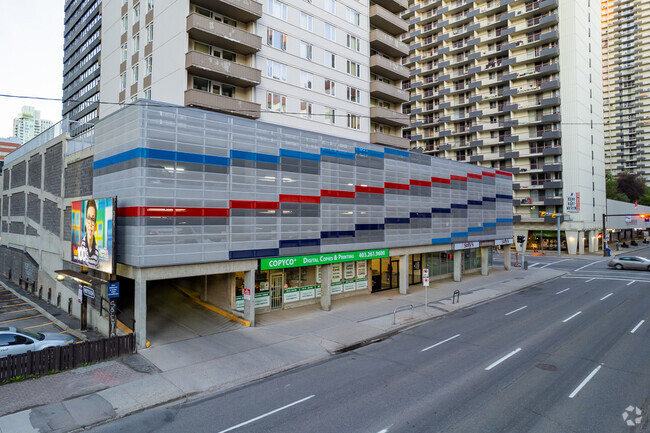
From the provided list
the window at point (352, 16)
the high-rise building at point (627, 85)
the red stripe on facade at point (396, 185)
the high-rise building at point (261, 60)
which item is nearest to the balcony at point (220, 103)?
the high-rise building at point (261, 60)

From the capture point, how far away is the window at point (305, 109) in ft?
105

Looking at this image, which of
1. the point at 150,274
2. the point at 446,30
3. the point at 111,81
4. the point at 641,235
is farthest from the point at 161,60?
the point at 641,235

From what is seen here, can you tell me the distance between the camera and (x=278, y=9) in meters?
31.2

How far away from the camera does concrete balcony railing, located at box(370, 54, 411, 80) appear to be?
38.7m

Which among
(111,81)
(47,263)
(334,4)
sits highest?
(334,4)

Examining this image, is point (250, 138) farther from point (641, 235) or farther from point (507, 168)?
point (641, 235)

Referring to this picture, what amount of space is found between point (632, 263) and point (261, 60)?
144 ft

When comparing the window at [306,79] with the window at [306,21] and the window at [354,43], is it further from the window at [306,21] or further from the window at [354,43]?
the window at [354,43]

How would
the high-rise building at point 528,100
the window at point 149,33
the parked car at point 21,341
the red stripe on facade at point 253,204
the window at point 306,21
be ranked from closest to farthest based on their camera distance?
the parked car at point 21,341 < the red stripe on facade at point 253,204 < the window at point 149,33 < the window at point 306,21 < the high-rise building at point 528,100

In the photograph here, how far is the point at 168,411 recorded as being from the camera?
1095 cm

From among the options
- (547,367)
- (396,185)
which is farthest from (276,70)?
(547,367)

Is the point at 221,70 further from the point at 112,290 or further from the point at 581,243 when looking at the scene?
the point at 581,243

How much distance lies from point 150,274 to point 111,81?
29.7 m

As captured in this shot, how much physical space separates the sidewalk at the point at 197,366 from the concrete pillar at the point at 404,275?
3.91 metres
